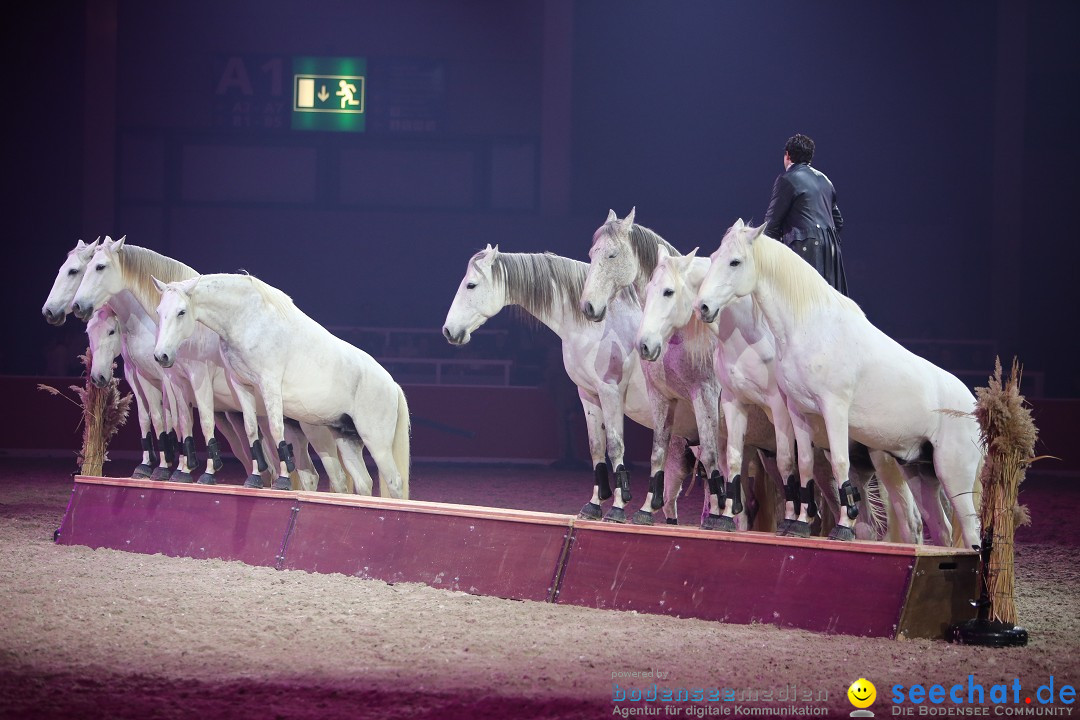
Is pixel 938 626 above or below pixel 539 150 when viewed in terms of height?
below

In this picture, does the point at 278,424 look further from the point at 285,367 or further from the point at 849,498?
the point at 849,498

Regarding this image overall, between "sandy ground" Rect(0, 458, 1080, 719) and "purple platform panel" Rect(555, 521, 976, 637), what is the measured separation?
0.38 ft

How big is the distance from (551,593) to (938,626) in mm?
1940

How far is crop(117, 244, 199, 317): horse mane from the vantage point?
724cm

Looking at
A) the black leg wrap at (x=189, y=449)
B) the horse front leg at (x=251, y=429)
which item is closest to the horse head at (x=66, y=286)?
the black leg wrap at (x=189, y=449)

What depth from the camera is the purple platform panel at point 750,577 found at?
469 cm

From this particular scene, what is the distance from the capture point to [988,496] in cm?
472

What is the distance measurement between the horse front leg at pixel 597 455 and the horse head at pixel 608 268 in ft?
2.04

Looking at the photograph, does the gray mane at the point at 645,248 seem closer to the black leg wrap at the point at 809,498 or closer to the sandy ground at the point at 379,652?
the black leg wrap at the point at 809,498

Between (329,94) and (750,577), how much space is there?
1255 cm

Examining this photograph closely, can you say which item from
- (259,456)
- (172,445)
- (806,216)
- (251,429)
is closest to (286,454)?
(259,456)

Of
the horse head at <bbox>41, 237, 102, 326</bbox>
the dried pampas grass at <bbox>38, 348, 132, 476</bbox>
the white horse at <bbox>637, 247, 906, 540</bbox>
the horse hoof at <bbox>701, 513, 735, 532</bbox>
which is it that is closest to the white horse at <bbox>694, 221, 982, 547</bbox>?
the white horse at <bbox>637, 247, 906, 540</bbox>

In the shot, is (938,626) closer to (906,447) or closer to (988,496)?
(988,496)

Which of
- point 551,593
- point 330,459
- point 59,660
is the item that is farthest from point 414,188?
point 59,660
